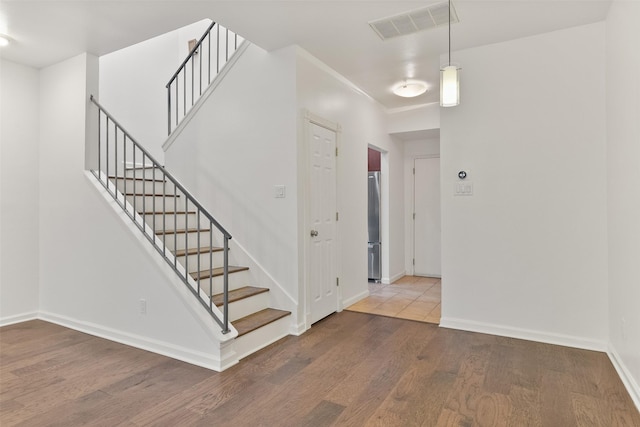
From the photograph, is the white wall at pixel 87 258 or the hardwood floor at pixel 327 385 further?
the white wall at pixel 87 258

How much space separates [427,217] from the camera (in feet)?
20.9

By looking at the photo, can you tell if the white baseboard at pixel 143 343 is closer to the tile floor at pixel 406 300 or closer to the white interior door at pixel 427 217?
the tile floor at pixel 406 300

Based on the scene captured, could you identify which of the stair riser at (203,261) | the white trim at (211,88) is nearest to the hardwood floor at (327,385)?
the stair riser at (203,261)

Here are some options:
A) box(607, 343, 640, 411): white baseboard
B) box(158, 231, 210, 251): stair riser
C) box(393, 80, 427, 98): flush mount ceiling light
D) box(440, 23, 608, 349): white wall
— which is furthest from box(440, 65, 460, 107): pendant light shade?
box(158, 231, 210, 251): stair riser

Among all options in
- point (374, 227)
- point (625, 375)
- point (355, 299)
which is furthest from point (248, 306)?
point (374, 227)

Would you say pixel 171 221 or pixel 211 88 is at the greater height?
pixel 211 88

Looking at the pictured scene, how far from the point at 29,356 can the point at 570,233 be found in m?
4.51

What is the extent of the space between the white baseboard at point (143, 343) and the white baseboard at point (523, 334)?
220 cm

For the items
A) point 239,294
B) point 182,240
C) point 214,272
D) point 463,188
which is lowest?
point 239,294

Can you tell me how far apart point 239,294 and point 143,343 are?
0.87 meters

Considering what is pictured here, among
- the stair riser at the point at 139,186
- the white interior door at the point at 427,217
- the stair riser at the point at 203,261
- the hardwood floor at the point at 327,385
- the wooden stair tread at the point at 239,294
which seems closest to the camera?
the hardwood floor at the point at 327,385

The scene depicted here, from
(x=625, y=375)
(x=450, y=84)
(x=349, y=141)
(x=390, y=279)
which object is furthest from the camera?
(x=390, y=279)

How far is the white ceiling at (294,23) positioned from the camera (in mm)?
2750

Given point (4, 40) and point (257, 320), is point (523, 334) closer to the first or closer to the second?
point (257, 320)
